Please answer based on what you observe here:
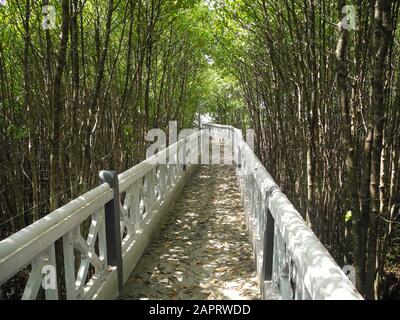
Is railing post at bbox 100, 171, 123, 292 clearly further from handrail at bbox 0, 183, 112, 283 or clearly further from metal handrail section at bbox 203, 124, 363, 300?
metal handrail section at bbox 203, 124, 363, 300

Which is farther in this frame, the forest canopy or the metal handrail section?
the forest canopy

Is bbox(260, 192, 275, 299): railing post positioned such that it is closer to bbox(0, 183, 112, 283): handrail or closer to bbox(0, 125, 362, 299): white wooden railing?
bbox(0, 125, 362, 299): white wooden railing

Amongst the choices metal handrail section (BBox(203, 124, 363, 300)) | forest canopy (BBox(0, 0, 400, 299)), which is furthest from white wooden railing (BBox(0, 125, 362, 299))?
forest canopy (BBox(0, 0, 400, 299))

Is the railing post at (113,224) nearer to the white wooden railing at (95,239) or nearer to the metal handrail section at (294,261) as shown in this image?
the white wooden railing at (95,239)

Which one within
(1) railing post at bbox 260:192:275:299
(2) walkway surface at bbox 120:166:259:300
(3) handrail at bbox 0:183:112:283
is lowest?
(2) walkway surface at bbox 120:166:259:300

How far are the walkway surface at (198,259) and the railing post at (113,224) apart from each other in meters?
0.35

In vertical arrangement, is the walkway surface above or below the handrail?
below

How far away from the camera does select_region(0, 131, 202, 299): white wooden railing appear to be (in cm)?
171

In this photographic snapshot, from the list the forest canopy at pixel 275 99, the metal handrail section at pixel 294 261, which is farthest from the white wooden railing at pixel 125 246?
the forest canopy at pixel 275 99

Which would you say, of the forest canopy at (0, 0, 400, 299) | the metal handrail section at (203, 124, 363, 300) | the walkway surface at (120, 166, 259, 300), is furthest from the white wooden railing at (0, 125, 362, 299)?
the forest canopy at (0, 0, 400, 299)

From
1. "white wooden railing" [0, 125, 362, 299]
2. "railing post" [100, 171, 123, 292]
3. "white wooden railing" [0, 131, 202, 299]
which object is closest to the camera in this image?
"white wooden railing" [0, 125, 362, 299]

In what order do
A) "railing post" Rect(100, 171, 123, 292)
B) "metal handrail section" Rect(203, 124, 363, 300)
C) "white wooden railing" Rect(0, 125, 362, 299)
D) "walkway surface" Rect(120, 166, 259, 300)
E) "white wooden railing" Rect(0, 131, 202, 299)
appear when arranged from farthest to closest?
"walkway surface" Rect(120, 166, 259, 300) < "railing post" Rect(100, 171, 123, 292) < "white wooden railing" Rect(0, 131, 202, 299) < "white wooden railing" Rect(0, 125, 362, 299) < "metal handrail section" Rect(203, 124, 363, 300)
